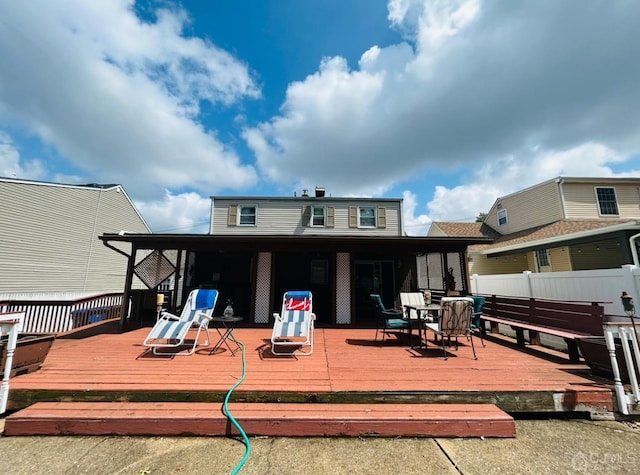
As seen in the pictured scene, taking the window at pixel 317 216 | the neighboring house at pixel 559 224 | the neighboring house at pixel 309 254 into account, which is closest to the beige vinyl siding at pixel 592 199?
the neighboring house at pixel 559 224

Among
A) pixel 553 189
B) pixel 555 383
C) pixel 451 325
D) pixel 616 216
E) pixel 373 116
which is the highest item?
pixel 373 116

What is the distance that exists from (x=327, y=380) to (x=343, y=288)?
4308 mm

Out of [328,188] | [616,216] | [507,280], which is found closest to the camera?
[507,280]

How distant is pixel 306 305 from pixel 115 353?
133 inches

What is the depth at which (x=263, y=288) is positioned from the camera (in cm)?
736

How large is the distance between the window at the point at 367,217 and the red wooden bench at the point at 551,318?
744 centimetres

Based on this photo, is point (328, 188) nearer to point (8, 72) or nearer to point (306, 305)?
point (306, 305)

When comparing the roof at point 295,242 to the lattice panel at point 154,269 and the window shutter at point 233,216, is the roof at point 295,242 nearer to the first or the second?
the lattice panel at point 154,269

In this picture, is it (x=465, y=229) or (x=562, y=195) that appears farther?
(x=465, y=229)

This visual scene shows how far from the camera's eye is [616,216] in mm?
12812

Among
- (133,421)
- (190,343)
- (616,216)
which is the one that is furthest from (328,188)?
(616,216)

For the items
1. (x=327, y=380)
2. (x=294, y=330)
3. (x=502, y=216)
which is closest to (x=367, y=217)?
(x=502, y=216)

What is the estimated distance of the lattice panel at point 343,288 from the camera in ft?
23.6

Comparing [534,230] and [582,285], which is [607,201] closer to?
[534,230]
